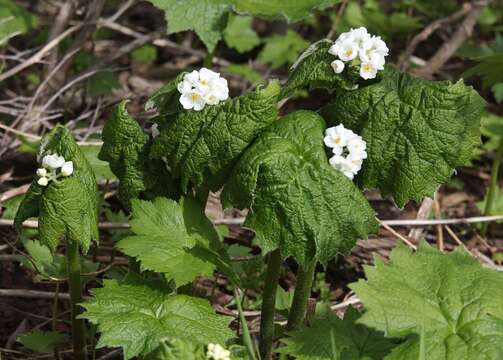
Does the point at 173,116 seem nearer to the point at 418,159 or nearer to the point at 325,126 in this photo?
the point at 325,126

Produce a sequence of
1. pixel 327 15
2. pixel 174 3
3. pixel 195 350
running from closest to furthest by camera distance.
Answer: pixel 195 350 → pixel 174 3 → pixel 327 15

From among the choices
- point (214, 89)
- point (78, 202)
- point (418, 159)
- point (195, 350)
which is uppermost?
point (214, 89)

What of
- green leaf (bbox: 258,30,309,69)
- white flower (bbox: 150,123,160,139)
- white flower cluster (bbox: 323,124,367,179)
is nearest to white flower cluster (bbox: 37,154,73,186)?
white flower (bbox: 150,123,160,139)

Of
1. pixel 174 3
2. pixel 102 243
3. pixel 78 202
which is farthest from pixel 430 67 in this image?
pixel 78 202

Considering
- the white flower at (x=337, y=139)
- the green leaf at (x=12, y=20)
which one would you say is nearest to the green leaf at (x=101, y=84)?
the green leaf at (x=12, y=20)

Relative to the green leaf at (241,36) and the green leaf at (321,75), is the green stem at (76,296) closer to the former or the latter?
the green leaf at (321,75)

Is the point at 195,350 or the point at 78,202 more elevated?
the point at 78,202

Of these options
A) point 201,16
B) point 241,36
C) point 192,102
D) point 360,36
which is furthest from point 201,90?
point 241,36
